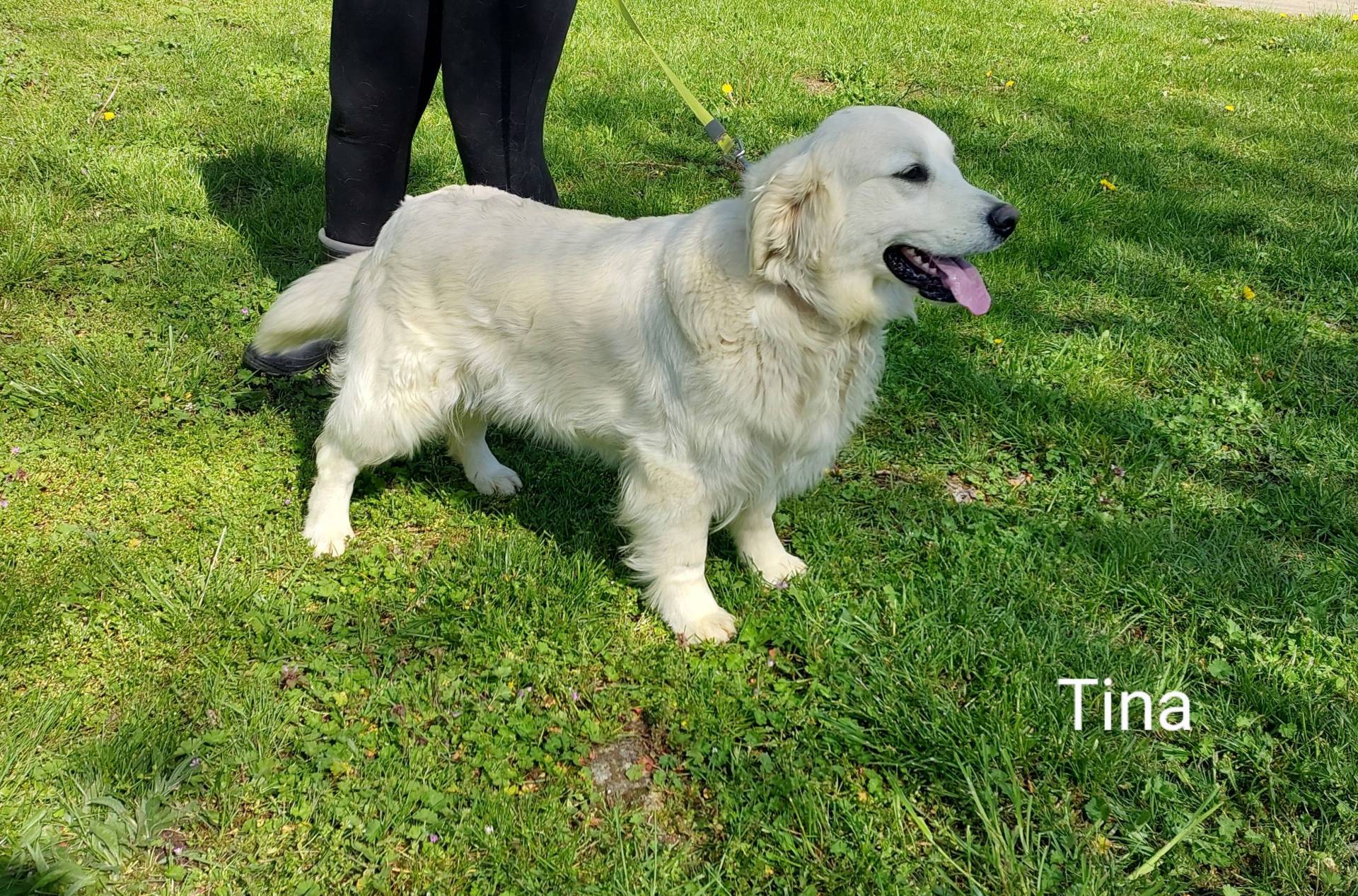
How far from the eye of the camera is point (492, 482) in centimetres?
329

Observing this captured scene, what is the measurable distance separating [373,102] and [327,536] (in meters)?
1.53

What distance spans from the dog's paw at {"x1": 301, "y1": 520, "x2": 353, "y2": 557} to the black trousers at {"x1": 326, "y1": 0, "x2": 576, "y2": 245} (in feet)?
3.87

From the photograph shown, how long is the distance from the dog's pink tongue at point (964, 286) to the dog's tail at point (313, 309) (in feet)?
6.15

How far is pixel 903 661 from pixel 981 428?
1382 millimetres

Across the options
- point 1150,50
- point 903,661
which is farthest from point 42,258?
point 1150,50

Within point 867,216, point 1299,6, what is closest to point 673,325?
point 867,216

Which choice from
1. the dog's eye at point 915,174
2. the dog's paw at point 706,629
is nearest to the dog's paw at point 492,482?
the dog's paw at point 706,629

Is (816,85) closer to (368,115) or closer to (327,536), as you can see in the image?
(368,115)

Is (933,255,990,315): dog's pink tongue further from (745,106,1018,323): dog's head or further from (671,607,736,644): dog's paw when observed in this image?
(671,607,736,644): dog's paw

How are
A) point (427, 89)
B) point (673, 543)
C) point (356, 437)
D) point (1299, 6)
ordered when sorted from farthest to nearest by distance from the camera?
1. point (1299, 6)
2. point (427, 89)
3. point (356, 437)
4. point (673, 543)

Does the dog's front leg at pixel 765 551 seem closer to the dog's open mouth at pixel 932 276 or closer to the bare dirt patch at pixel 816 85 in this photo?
the dog's open mouth at pixel 932 276

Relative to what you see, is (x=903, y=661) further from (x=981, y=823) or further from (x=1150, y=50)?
(x=1150, y=50)

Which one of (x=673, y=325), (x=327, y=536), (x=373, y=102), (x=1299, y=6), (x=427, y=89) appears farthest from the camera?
(x=1299, y=6)

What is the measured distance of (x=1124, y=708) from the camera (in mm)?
2361
